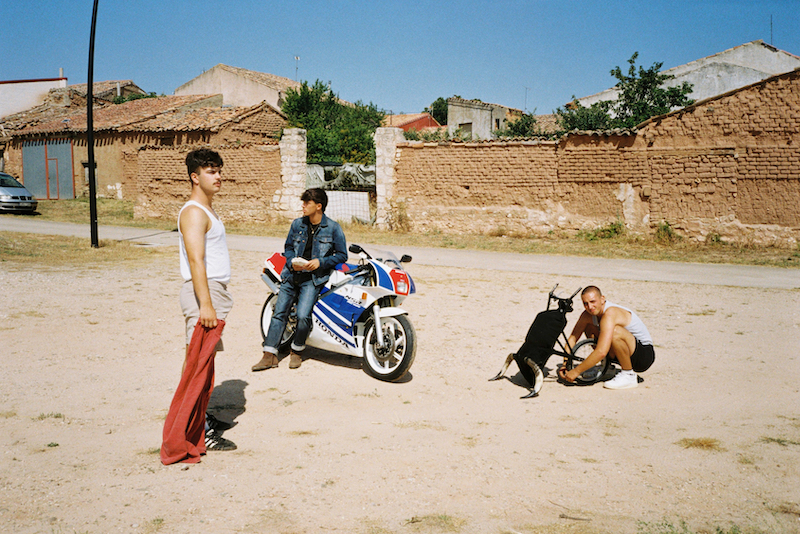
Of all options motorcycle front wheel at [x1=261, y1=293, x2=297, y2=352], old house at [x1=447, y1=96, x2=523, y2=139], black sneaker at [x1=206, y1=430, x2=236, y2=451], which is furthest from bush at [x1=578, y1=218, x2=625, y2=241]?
old house at [x1=447, y1=96, x2=523, y2=139]

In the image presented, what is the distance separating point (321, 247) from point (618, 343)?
278 centimetres

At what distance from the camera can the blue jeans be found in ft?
19.8

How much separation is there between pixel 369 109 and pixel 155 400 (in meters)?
44.3

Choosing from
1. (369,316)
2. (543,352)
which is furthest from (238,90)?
(543,352)

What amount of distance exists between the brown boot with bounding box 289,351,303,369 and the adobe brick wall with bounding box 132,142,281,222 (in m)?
16.4

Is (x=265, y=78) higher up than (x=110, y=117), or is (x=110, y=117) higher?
(x=265, y=78)

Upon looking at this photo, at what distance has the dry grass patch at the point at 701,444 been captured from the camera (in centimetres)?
427

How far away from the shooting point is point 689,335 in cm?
743

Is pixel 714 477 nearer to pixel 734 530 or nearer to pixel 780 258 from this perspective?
pixel 734 530

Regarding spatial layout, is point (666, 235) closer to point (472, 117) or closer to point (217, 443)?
point (217, 443)

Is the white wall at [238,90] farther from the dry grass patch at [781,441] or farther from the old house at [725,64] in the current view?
the dry grass patch at [781,441]

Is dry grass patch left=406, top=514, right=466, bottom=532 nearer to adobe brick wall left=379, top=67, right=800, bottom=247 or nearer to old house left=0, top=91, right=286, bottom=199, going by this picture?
adobe brick wall left=379, top=67, right=800, bottom=247

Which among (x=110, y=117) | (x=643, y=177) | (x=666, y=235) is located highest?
(x=110, y=117)

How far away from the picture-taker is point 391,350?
574 centimetres
